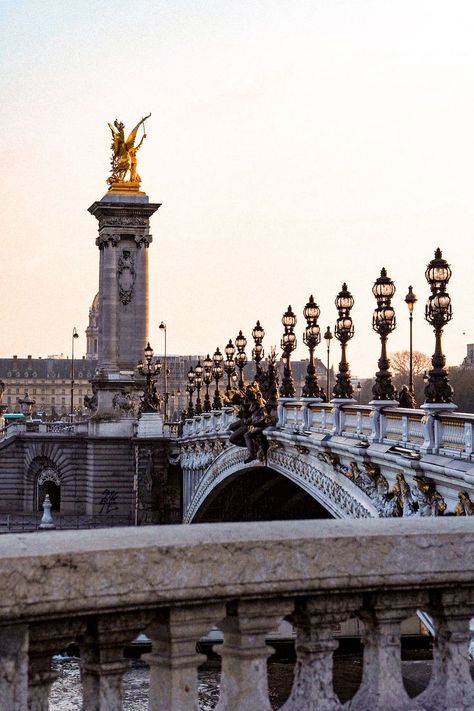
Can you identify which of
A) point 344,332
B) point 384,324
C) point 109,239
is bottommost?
point 384,324

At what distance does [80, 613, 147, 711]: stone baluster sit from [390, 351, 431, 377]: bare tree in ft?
284

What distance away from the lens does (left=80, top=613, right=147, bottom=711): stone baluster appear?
5.18 meters

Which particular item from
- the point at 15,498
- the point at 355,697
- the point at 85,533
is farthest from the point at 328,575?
the point at 15,498

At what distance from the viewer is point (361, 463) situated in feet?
87.2

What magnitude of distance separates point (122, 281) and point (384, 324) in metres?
68.1

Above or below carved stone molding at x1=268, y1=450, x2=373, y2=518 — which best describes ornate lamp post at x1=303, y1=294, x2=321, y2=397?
above

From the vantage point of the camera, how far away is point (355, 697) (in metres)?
5.56

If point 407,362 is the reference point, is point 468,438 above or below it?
below

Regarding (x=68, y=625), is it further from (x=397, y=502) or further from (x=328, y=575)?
(x=397, y=502)

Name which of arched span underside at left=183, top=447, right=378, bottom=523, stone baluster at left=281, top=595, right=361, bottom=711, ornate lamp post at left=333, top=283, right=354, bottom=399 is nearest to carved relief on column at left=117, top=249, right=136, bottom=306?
arched span underside at left=183, top=447, right=378, bottom=523

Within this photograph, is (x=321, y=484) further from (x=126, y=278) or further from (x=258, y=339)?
(x=126, y=278)

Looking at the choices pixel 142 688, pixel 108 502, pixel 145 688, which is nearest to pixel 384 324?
pixel 145 688

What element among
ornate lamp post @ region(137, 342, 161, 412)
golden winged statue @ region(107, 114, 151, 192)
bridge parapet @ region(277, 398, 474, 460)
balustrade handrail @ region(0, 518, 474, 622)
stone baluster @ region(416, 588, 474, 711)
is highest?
golden winged statue @ region(107, 114, 151, 192)

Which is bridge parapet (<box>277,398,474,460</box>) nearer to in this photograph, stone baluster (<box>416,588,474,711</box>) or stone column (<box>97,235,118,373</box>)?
stone baluster (<box>416,588,474,711</box>)
